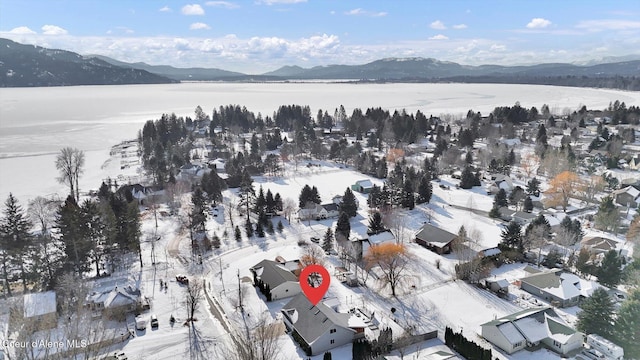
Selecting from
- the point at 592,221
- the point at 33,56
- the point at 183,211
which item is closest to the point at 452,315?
the point at 592,221

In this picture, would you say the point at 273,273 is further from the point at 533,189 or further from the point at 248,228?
the point at 533,189

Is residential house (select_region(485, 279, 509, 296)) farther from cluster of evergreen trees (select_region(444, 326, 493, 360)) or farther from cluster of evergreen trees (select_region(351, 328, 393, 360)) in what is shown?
cluster of evergreen trees (select_region(351, 328, 393, 360))

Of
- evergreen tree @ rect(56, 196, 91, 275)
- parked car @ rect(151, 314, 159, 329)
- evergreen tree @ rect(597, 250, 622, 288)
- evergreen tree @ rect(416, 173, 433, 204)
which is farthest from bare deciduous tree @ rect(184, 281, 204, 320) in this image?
evergreen tree @ rect(416, 173, 433, 204)

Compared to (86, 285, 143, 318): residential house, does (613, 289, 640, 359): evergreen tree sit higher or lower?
higher

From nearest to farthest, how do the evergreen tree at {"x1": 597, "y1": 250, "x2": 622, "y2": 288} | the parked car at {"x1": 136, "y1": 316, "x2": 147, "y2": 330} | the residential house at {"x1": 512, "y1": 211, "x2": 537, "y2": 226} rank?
the parked car at {"x1": 136, "y1": 316, "x2": 147, "y2": 330}
the evergreen tree at {"x1": 597, "y1": 250, "x2": 622, "y2": 288}
the residential house at {"x1": 512, "y1": 211, "x2": 537, "y2": 226}

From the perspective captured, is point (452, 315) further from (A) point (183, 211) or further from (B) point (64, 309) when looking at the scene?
(A) point (183, 211)

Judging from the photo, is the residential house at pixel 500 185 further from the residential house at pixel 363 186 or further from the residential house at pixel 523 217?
the residential house at pixel 363 186
